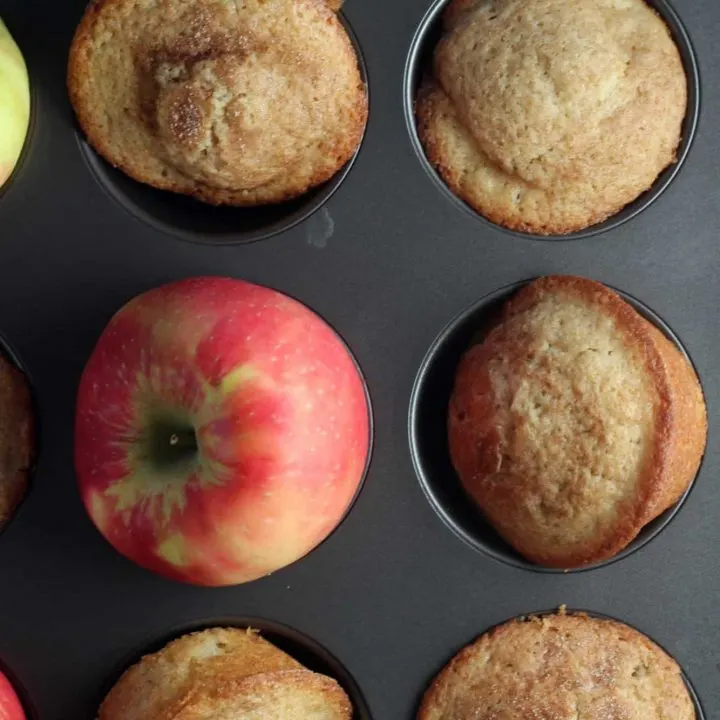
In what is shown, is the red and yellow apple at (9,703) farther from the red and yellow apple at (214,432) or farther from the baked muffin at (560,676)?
the baked muffin at (560,676)

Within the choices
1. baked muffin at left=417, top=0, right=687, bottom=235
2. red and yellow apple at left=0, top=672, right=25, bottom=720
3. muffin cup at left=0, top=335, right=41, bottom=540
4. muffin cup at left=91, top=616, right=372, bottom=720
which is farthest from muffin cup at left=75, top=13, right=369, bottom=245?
red and yellow apple at left=0, top=672, right=25, bottom=720

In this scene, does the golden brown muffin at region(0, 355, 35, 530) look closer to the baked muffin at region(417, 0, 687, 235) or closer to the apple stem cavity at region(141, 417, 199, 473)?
the apple stem cavity at region(141, 417, 199, 473)

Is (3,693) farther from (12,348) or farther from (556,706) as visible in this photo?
(556,706)

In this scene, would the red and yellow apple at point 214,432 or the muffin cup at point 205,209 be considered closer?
the red and yellow apple at point 214,432

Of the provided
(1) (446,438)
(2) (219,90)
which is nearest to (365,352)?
(1) (446,438)

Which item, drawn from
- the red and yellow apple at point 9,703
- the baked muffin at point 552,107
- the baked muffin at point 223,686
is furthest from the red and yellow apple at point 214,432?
the baked muffin at point 552,107
